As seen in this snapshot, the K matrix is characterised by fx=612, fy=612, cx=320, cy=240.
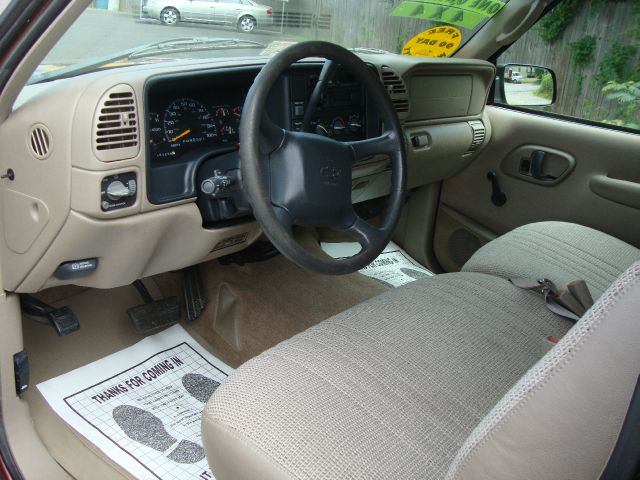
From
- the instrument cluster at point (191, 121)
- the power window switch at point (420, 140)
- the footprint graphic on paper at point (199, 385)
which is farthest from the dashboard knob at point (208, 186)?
the power window switch at point (420, 140)

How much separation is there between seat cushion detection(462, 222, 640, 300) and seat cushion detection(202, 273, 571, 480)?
0.72 ft

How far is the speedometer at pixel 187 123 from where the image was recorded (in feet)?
4.84

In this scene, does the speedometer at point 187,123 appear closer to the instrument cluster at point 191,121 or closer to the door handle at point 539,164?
the instrument cluster at point 191,121

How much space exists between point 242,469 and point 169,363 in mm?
964

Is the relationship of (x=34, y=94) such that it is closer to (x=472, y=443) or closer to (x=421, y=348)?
(x=421, y=348)

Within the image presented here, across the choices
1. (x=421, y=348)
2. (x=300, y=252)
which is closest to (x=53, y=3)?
(x=300, y=252)

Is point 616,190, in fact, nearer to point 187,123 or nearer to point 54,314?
point 187,123

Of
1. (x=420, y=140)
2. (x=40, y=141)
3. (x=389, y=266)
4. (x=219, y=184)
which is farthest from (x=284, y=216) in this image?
(x=389, y=266)

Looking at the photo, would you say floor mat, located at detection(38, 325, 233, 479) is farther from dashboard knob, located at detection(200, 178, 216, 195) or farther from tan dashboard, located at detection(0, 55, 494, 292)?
dashboard knob, located at detection(200, 178, 216, 195)

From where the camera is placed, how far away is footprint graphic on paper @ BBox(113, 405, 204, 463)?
5.30 feet

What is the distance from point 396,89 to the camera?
201 centimetres

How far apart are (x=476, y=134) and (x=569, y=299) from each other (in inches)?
42.7

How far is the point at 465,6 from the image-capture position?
2238 mm

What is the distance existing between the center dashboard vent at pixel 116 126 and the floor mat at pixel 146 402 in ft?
2.58
